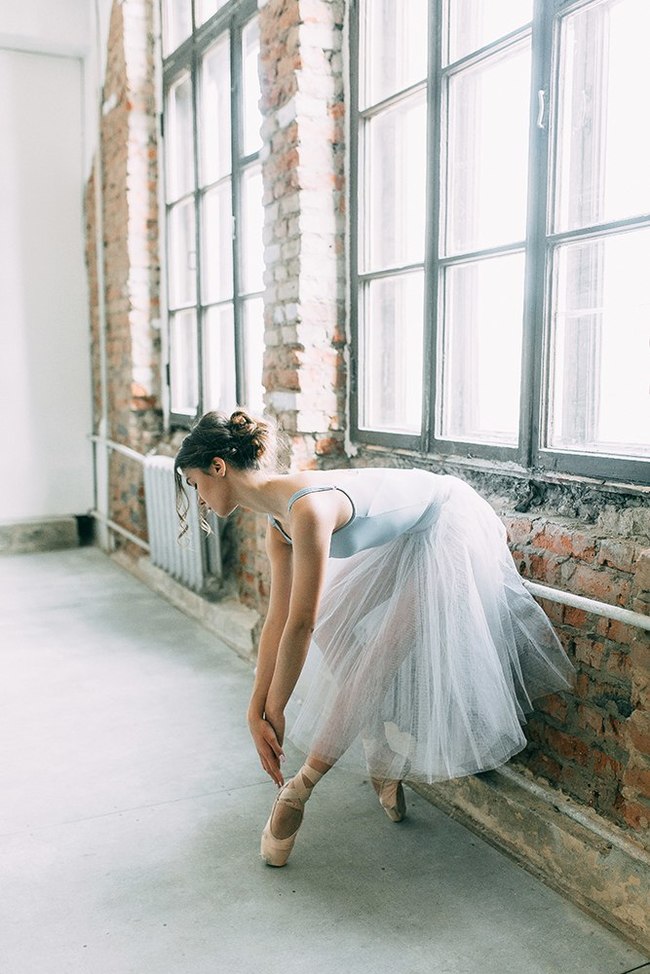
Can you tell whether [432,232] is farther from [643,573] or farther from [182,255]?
[182,255]

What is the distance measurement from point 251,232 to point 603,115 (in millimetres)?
2001

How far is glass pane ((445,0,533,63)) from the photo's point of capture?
234 centimetres

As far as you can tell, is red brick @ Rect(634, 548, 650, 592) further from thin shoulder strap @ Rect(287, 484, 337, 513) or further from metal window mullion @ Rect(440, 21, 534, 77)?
metal window mullion @ Rect(440, 21, 534, 77)

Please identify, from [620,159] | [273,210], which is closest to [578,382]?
[620,159]

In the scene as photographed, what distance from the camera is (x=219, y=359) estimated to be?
4.30 m

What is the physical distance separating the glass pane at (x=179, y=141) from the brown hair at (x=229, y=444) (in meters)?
2.85

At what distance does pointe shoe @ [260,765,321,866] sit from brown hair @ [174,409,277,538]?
0.69 meters

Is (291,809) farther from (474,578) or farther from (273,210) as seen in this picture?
(273,210)

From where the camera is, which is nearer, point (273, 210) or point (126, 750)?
point (126, 750)

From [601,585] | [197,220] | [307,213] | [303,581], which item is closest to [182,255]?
[197,220]

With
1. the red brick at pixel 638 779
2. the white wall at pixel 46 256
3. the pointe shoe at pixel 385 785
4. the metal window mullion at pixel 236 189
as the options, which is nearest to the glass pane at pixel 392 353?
the metal window mullion at pixel 236 189

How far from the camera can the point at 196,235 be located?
436 cm

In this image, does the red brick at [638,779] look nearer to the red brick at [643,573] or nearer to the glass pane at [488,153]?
the red brick at [643,573]

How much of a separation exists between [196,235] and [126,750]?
260 centimetres
